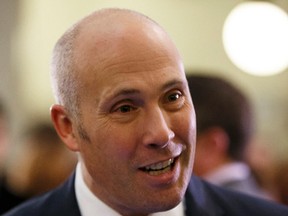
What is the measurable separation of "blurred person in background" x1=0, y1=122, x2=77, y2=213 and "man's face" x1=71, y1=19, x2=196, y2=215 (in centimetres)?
142

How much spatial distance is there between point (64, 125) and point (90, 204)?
0.23m

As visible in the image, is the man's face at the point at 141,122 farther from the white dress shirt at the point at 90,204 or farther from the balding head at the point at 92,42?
the white dress shirt at the point at 90,204

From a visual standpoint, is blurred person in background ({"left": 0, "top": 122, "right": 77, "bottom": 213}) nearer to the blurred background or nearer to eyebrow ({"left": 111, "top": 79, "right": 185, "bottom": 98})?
eyebrow ({"left": 111, "top": 79, "right": 185, "bottom": 98})

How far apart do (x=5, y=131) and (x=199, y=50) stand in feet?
10.3

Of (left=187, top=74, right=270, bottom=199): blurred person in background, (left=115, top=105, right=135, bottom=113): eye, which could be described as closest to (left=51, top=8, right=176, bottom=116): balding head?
(left=115, top=105, right=135, bottom=113): eye

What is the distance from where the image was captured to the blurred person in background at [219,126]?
2812mm

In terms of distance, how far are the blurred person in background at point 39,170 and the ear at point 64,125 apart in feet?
4.06

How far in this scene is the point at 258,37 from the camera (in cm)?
493

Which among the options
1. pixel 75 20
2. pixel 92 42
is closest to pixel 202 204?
pixel 92 42

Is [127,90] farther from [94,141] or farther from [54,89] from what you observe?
[54,89]

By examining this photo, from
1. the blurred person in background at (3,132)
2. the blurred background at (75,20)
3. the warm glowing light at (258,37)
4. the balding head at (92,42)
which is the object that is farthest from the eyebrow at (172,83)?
the blurred background at (75,20)

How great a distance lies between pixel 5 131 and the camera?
12.3 ft

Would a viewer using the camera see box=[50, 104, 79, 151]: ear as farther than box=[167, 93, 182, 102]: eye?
Yes

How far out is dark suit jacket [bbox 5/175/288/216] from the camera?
2043 millimetres
